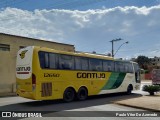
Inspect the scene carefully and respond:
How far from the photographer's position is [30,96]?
15656mm

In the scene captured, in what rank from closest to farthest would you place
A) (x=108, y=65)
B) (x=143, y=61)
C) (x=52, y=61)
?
(x=52, y=61) < (x=108, y=65) < (x=143, y=61)

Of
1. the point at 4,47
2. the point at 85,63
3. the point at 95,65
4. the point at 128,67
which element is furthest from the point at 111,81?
the point at 4,47

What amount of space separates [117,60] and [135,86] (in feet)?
13.2

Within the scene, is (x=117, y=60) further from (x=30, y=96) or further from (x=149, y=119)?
(x=149, y=119)

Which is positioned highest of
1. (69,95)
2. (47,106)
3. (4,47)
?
(4,47)

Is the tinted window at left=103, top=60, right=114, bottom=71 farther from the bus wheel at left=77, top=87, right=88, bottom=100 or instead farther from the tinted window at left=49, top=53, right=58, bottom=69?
the tinted window at left=49, top=53, right=58, bottom=69

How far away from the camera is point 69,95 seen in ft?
58.6

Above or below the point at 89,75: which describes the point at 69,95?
below

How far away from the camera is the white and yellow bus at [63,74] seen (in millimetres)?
15688

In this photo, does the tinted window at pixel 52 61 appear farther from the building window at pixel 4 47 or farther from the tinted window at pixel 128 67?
the building window at pixel 4 47

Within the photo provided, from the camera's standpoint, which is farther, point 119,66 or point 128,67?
point 128,67

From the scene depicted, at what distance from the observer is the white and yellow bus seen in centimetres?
1569

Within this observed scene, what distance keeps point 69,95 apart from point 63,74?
55.6 inches

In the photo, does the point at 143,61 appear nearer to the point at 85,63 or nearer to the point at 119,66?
the point at 119,66
